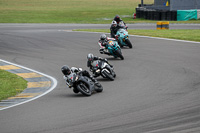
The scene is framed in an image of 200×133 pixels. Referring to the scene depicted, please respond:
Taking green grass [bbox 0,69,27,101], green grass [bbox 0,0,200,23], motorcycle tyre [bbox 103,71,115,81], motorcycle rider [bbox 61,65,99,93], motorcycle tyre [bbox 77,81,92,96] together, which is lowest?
green grass [bbox 0,0,200,23]

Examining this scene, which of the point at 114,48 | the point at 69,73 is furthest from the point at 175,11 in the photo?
the point at 69,73

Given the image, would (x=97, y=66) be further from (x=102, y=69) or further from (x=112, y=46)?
(x=112, y=46)

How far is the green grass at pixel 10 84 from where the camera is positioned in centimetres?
1211

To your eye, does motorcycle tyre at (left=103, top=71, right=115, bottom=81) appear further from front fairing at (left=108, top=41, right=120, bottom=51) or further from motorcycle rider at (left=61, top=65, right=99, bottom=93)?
front fairing at (left=108, top=41, right=120, bottom=51)

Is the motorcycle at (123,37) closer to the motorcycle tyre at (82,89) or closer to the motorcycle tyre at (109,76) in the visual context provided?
the motorcycle tyre at (109,76)

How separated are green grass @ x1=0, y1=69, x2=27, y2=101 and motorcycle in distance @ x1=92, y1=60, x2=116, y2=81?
7.80 ft

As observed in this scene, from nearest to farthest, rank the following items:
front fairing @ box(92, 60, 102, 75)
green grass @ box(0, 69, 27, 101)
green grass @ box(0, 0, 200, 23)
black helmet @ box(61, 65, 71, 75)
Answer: black helmet @ box(61, 65, 71, 75) → green grass @ box(0, 69, 27, 101) → front fairing @ box(92, 60, 102, 75) → green grass @ box(0, 0, 200, 23)

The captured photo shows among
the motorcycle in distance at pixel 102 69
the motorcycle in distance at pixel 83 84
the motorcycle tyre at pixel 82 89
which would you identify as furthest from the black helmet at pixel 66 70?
the motorcycle in distance at pixel 102 69

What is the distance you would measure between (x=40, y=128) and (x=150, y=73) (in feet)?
23.6

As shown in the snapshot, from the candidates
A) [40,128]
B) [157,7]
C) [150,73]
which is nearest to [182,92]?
[150,73]

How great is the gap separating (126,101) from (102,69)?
3486mm

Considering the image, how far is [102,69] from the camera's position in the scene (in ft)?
44.0

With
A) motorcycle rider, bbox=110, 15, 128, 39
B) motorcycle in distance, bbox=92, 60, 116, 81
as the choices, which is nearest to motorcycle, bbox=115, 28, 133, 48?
motorcycle rider, bbox=110, 15, 128, 39

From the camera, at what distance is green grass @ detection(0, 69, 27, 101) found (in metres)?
12.1
